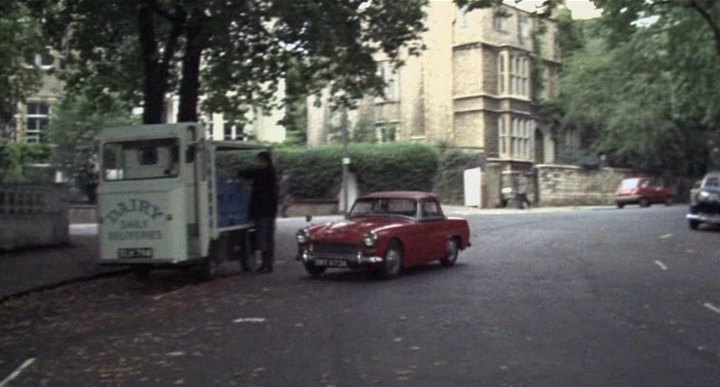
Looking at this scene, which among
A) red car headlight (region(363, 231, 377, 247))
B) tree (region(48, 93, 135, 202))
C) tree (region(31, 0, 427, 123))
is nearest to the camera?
red car headlight (region(363, 231, 377, 247))

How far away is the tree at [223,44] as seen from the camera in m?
18.3

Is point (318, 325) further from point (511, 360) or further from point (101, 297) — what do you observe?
point (101, 297)

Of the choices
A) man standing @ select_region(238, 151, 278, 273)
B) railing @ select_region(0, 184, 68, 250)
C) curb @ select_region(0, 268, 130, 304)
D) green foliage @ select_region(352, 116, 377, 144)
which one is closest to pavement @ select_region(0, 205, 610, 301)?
curb @ select_region(0, 268, 130, 304)

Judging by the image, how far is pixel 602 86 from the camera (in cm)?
5134

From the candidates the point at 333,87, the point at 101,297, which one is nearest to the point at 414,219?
the point at 101,297

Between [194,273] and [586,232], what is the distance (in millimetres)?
13487

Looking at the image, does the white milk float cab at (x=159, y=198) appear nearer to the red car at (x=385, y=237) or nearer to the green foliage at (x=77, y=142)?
the red car at (x=385, y=237)

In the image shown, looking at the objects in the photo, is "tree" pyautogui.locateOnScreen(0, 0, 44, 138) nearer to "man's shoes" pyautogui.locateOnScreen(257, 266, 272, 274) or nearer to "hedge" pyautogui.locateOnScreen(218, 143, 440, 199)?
"man's shoes" pyautogui.locateOnScreen(257, 266, 272, 274)

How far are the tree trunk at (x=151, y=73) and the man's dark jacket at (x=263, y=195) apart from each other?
4016 millimetres

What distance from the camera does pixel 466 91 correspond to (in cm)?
5159

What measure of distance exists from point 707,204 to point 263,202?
16467mm

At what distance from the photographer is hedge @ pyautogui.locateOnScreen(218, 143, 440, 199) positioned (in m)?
47.0

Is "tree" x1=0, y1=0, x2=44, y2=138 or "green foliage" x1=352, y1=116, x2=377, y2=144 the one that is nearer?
"tree" x1=0, y1=0, x2=44, y2=138

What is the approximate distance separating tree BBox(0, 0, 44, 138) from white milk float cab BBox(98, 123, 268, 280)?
8144mm
